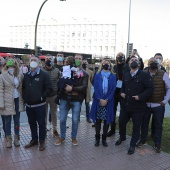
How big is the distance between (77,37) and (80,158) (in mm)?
90993

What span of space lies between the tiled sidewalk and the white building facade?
8214cm

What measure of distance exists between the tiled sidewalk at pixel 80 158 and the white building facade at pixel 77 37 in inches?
3234

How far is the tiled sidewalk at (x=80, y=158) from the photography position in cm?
402

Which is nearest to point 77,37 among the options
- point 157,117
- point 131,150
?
point 157,117

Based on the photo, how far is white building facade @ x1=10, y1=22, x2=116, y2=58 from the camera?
291ft

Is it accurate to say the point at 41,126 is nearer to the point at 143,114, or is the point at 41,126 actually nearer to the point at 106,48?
the point at 143,114

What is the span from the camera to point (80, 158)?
4367mm

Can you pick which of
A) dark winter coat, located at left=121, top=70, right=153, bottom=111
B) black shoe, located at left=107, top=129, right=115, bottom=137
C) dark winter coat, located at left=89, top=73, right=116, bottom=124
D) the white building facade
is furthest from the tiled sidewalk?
the white building facade

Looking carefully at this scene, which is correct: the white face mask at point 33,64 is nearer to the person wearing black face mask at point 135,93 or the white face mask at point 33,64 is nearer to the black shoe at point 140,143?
the person wearing black face mask at point 135,93

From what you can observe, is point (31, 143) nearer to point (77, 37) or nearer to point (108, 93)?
point (108, 93)

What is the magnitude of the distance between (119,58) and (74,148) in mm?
2412

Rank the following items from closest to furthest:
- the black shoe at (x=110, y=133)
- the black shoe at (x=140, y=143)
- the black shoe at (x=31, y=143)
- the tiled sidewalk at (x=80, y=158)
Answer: the tiled sidewalk at (x=80, y=158) → the black shoe at (x=31, y=143) → the black shoe at (x=140, y=143) → the black shoe at (x=110, y=133)

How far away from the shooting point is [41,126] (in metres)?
4.69

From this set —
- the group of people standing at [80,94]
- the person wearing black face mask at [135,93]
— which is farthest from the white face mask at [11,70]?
the person wearing black face mask at [135,93]
